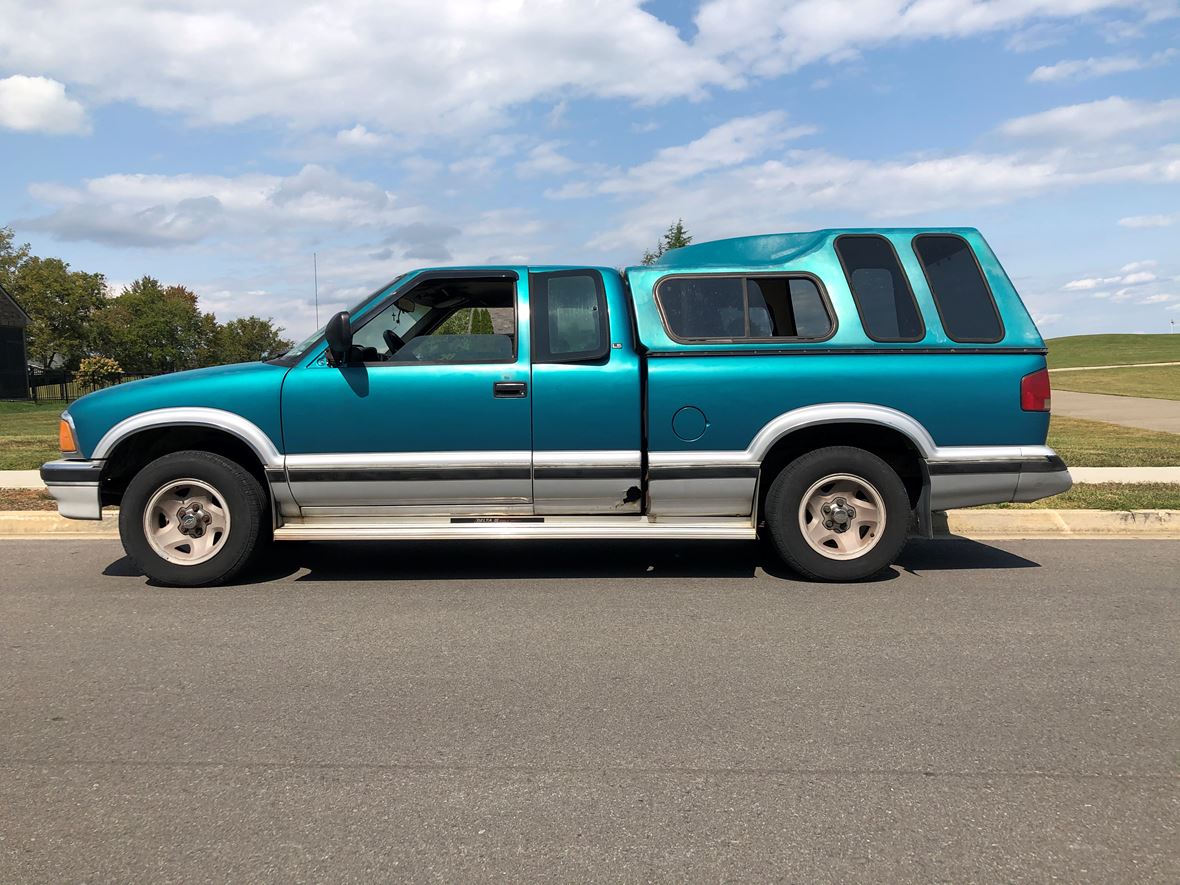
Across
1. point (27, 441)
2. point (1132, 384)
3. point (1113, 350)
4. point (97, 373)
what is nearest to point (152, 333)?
point (97, 373)

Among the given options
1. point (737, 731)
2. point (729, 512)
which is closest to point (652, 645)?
point (737, 731)

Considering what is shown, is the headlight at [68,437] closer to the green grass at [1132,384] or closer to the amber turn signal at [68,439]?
the amber turn signal at [68,439]

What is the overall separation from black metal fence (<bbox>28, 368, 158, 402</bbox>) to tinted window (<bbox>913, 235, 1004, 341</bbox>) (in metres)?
27.3

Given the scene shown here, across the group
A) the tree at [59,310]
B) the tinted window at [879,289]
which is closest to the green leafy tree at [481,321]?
the tinted window at [879,289]

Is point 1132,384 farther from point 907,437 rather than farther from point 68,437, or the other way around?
point 68,437

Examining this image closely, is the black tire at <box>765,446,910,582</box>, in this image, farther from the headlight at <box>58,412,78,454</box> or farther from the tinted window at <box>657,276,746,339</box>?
the headlight at <box>58,412,78,454</box>

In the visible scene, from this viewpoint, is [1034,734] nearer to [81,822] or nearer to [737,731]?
[737,731]

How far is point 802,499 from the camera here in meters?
5.89

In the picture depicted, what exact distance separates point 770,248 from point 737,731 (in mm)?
3794

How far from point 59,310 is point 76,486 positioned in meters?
59.5

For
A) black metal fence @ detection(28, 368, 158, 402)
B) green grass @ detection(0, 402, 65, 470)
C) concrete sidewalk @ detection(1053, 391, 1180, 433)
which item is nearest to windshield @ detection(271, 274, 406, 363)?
green grass @ detection(0, 402, 65, 470)

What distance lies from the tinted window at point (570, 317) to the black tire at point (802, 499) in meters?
1.44

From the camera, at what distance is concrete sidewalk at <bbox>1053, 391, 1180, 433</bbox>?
57.0ft

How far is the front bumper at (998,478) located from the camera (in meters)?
5.86
